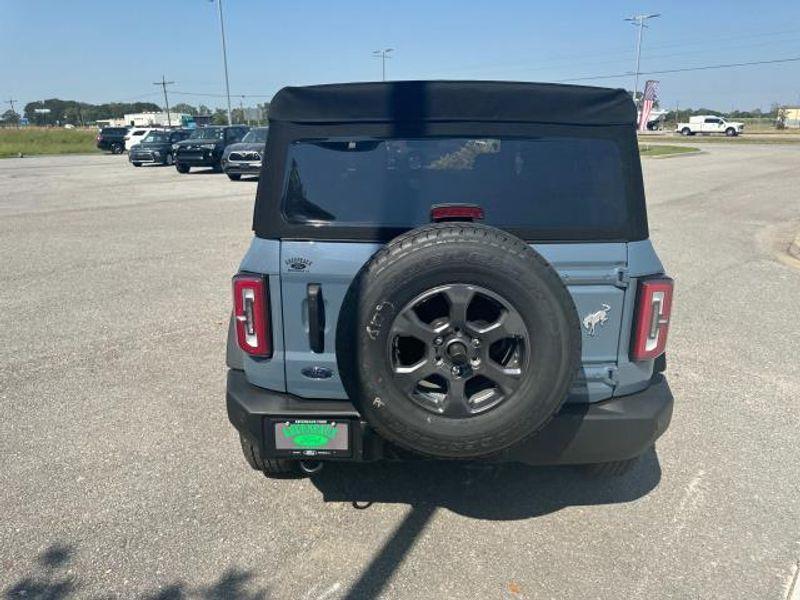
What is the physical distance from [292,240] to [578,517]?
192 centimetres

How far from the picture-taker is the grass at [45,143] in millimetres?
45625

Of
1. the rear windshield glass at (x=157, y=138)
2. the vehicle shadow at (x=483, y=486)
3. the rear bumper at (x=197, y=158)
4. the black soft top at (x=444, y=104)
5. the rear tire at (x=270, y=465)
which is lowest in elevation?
the vehicle shadow at (x=483, y=486)

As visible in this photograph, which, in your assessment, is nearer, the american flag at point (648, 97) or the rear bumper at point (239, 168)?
the rear bumper at point (239, 168)

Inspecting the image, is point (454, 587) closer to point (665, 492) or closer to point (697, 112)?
point (665, 492)

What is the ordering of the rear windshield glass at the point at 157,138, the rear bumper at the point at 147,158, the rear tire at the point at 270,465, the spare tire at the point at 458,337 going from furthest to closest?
the rear windshield glass at the point at 157,138
the rear bumper at the point at 147,158
the rear tire at the point at 270,465
the spare tire at the point at 458,337

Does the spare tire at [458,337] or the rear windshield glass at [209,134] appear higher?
the rear windshield glass at [209,134]

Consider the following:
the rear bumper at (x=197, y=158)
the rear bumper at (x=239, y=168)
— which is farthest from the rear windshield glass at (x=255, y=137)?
the rear bumper at (x=197, y=158)

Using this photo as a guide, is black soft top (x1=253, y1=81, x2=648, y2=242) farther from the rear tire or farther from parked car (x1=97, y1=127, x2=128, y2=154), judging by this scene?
parked car (x1=97, y1=127, x2=128, y2=154)

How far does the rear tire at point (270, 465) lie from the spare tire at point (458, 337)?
2.86ft

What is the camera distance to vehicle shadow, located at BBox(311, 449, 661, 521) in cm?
309

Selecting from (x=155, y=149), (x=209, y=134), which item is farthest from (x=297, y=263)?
(x=155, y=149)

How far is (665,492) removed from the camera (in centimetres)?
321

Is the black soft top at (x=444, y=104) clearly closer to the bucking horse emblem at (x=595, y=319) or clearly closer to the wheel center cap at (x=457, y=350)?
the bucking horse emblem at (x=595, y=319)

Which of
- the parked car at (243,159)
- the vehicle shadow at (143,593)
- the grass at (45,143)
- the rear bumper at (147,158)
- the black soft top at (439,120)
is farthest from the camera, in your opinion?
the grass at (45,143)
